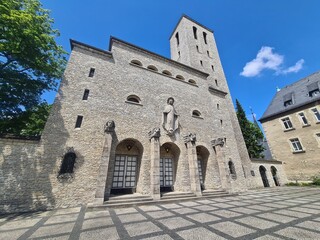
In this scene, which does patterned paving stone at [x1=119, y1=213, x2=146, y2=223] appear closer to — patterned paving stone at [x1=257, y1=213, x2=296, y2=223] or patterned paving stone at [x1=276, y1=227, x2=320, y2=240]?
patterned paving stone at [x1=276, y1=227, x2=320, y2=240]

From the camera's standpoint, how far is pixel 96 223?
15.9ft

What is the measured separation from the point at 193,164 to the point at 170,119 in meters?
3.71

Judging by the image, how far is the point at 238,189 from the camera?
12.4 meters

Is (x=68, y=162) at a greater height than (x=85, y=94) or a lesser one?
lesser

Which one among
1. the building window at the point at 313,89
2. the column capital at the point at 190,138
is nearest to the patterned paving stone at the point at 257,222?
the column capital at the point at 190,138

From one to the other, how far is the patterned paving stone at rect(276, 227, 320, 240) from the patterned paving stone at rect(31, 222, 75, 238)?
5.99 metres

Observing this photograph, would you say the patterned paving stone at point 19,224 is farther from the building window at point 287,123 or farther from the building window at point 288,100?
the building window at point 288,100

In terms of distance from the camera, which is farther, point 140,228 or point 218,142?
point 218,142

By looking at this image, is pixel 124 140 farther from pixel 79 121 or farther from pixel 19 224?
pixel 19 224

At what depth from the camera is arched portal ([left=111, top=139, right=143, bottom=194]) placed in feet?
30.1

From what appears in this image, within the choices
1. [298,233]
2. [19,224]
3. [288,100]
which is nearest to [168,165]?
[298,233]

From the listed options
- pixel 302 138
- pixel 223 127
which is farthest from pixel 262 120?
pixel 223 127

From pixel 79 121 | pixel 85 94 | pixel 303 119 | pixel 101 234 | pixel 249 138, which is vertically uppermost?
pixel 303 119

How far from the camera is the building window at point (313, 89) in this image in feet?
57.1
